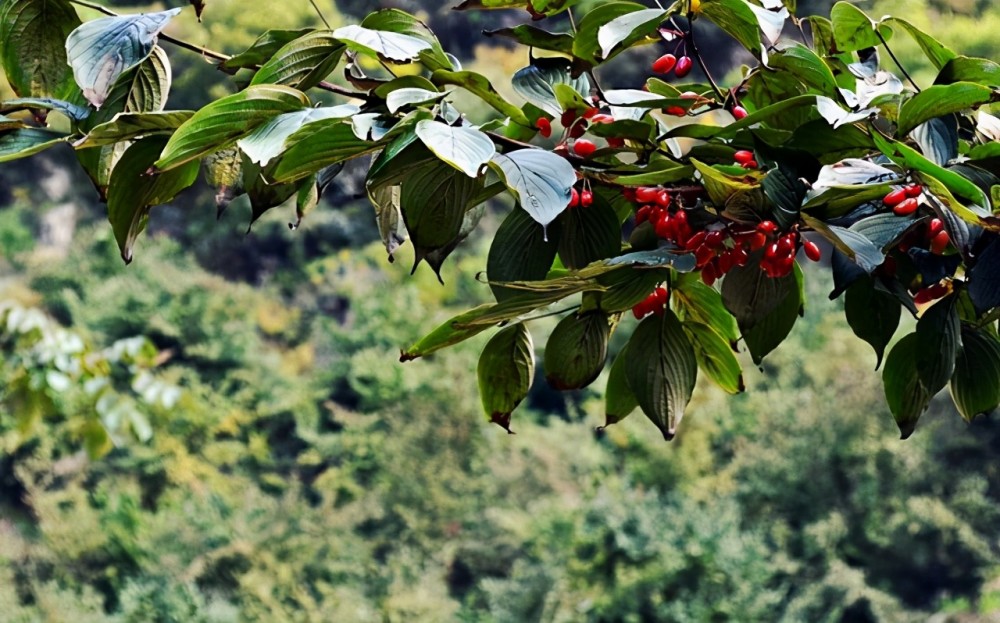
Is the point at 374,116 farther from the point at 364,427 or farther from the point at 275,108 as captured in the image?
the point at 364,427

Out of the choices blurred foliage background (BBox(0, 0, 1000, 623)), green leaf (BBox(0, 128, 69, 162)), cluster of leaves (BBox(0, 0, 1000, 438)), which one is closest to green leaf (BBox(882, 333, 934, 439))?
cluster of leaves (BBox(0, 0, 1000, 438))

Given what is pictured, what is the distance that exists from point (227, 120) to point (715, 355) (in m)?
0.16

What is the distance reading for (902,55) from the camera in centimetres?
567

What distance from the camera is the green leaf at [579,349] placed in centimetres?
30

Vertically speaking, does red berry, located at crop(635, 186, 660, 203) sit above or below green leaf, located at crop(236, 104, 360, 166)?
below

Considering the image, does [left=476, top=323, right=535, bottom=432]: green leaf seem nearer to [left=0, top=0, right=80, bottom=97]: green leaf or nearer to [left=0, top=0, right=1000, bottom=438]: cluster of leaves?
[left=0, top=0, right=1000, bottom=438]: cluster of leaves

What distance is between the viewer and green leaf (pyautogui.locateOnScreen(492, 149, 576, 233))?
0.23 metres

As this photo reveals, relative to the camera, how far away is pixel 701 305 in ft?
1.05

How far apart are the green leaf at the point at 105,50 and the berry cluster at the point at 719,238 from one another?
0.39 feet

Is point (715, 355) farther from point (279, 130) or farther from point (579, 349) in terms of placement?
point (279, 130)

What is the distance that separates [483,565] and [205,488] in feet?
4.10

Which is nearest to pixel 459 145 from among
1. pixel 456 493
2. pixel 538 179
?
pixel 538 179

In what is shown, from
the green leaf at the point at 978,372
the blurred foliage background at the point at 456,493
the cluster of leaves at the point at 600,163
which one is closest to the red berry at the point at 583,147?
the cluster of leaves at the point at 600,163

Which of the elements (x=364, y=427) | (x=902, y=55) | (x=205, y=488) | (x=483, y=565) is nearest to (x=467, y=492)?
(x=483, y=565)
